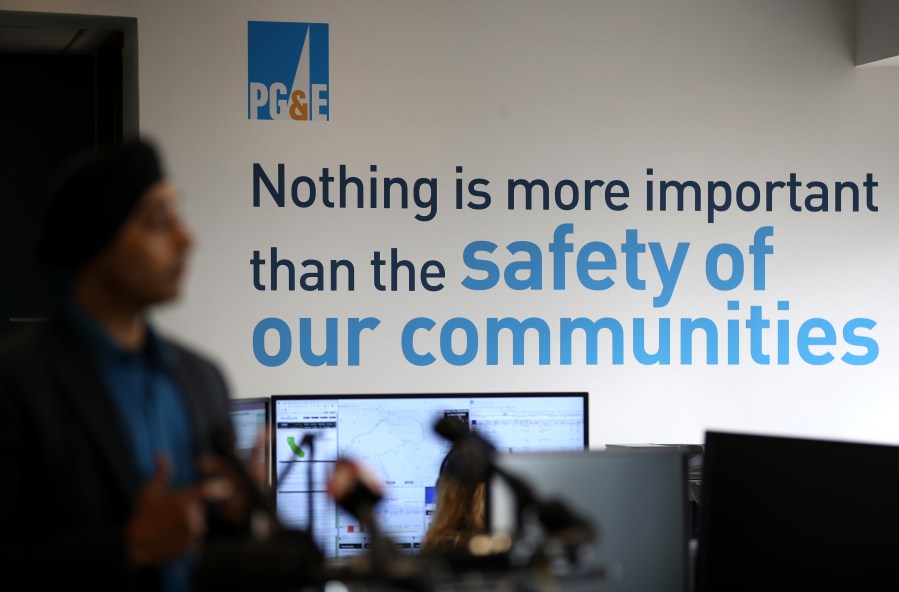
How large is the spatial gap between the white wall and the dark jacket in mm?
3036

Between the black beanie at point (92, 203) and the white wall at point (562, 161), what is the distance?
2.98 m

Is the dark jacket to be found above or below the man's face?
below

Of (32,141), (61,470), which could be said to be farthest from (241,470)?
(32,141)

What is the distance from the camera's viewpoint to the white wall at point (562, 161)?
4574mm

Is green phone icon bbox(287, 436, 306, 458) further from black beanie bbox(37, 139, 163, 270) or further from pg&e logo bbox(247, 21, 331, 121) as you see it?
black beanie bbox(37, 139, 163, 270)

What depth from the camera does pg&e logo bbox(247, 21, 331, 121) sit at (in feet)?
15.1

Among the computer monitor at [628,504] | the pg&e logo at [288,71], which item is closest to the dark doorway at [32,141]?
the pg&e logo at [288,71]

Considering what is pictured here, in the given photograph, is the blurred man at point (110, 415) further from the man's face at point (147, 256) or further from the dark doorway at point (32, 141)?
the dark doorway at point (32, 141)

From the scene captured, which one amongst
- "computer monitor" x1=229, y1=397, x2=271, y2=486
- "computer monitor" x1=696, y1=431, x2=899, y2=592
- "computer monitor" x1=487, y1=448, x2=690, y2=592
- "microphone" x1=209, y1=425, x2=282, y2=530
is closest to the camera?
"microphone" x1=209, y1=425, x2=282, y2=530

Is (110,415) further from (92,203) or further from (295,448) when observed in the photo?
(295,448)

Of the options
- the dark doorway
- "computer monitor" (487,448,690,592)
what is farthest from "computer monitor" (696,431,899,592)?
the dark doorway

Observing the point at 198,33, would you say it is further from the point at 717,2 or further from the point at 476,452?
the point at 476,452

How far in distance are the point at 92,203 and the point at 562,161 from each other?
348cm

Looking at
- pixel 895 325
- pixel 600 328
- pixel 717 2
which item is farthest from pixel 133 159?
pixel 895 325
